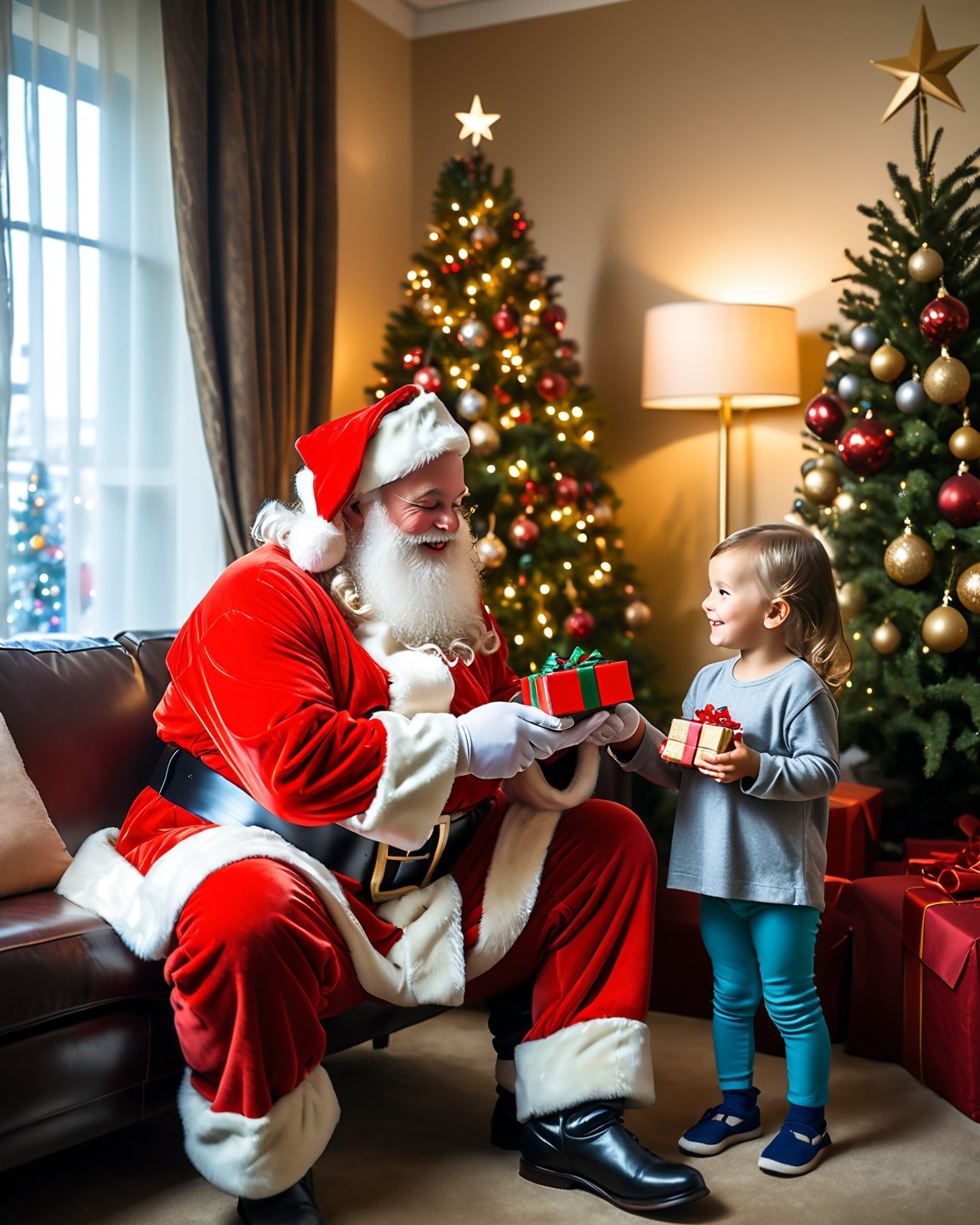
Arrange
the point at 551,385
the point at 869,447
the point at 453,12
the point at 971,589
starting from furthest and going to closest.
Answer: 1. the point at 453,12
2. the point at 551,385
3. the point at 869,447
4. the point at 971,589

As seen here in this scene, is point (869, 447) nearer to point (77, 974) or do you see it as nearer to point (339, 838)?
point (339, 838)

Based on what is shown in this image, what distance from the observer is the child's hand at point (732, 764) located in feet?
6.93

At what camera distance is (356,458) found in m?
2.29

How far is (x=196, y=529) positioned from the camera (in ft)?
12.6

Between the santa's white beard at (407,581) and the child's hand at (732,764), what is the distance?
537mm

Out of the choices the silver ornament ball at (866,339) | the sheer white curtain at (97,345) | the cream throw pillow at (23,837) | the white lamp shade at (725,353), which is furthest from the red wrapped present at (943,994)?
the sheer white curtain at (97,345)

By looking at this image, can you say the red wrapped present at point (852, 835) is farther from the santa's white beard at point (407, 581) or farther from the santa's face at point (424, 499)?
the santa's face at point (424, 499)

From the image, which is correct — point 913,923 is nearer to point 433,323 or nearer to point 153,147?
point 433,323

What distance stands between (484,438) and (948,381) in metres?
1.40

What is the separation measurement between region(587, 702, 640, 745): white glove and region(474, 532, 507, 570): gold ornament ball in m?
1.67

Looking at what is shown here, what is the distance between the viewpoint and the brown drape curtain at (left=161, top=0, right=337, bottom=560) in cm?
361

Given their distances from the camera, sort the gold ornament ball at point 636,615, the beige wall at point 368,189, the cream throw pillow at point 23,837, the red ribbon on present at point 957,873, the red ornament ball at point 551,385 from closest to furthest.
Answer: the cream throw pillow at point 23,837 < the red ribbon on present at point 957,873 < the red ornament ball at point 551,385 < the gold ornament ball at point 636,615 < the beige wall at point 368,189

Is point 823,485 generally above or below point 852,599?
above

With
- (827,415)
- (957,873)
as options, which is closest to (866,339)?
(827,415)
